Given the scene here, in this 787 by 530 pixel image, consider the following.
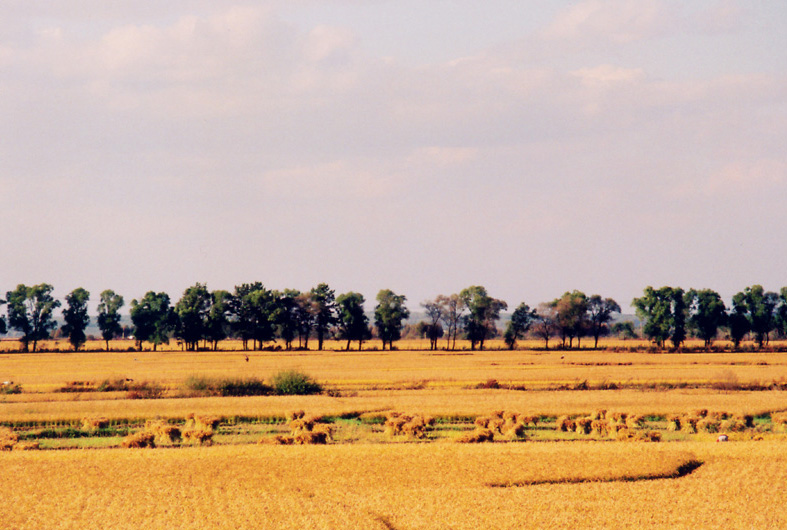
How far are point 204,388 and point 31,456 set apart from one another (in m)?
29.0

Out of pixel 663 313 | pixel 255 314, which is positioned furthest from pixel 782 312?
pixel 255 314

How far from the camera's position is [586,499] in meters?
24.8

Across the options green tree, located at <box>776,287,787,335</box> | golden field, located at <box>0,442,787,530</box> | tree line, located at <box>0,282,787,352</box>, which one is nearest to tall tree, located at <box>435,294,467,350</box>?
tree line, located at <box>0,282,787,352</box>

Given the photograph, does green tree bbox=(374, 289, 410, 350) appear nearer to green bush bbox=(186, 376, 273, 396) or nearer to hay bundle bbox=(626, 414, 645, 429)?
green bush bbox=(186, 376, 273, 396)

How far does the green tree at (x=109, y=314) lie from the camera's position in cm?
14962

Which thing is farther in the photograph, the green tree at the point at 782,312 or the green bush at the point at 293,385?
the green tree at the point at 782,312

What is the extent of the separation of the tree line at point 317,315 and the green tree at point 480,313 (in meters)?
0.20

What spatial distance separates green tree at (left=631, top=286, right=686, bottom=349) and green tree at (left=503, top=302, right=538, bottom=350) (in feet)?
73.9

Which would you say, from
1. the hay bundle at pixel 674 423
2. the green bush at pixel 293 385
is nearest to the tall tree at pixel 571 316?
the green bush at pixel 293 385

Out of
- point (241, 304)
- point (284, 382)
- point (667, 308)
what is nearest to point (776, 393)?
point (284, 382)

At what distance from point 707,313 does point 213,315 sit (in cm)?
9701

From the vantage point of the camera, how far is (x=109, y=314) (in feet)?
496

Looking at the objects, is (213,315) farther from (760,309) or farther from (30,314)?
(760,309)

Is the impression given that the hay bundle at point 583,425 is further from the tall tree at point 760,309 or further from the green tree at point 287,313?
the tall tree at point 760,309
